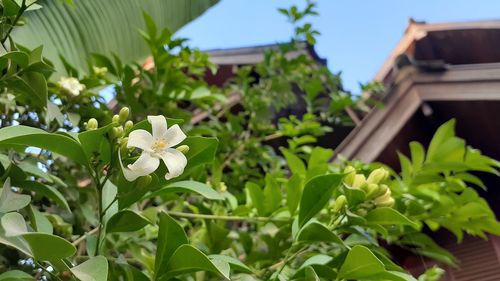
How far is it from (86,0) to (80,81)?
1.06 feet

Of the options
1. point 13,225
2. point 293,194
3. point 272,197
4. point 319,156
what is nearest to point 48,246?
Answer: point 13,225

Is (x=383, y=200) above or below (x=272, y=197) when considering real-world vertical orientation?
above

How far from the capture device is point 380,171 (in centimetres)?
121

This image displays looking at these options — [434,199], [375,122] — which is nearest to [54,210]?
[434,199]

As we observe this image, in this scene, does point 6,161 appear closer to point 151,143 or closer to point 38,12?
point 151,143

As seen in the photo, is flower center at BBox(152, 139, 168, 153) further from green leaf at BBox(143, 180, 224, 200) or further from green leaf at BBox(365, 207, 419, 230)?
green leaf at BBox(365, 207, 419, 230)

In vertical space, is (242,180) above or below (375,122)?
below

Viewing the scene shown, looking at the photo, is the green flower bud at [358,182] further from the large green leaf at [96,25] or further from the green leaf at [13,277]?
the large green leaf at [96,25]

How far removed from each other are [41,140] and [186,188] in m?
0.28

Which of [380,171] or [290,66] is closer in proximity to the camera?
[380,171]

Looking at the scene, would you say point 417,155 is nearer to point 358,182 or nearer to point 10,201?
point 358,182

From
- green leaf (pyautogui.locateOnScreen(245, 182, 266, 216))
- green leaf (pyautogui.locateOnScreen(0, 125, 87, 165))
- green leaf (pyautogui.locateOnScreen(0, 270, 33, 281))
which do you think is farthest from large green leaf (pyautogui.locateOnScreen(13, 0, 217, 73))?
green leaf (pyautogui.locateOnScreen(0, 270, 33, 281))

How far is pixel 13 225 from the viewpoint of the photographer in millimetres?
723

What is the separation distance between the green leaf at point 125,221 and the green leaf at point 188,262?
3.9 inches
